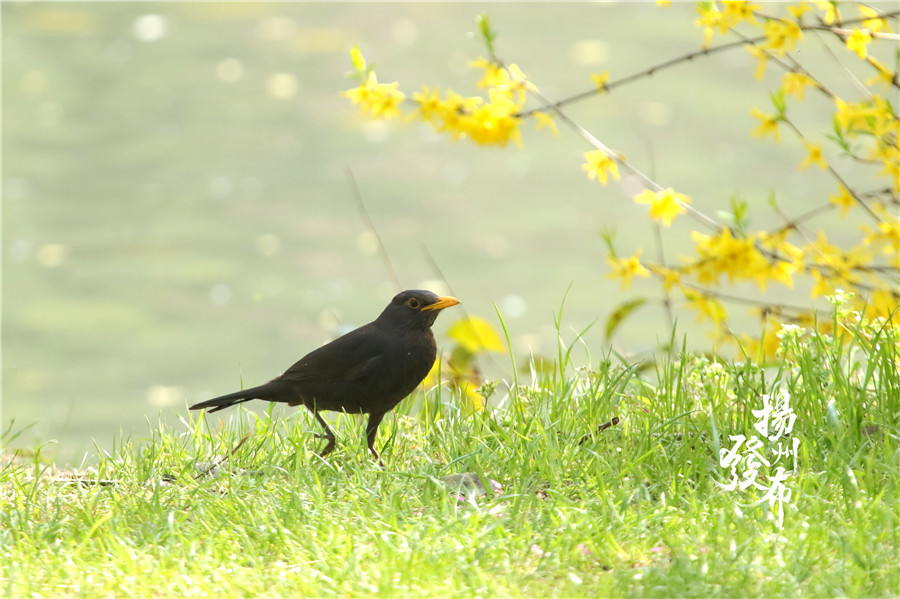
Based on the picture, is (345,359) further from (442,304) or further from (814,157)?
(814,157)

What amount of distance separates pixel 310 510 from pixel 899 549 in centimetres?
185

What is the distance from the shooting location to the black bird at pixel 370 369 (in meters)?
4.18

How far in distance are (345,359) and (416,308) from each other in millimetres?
359

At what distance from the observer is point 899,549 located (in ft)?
10.3

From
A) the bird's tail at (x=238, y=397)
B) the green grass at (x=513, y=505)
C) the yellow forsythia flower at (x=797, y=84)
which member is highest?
the yellow forsythia flower at (x=797, y=84)

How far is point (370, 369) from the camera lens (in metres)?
4.17

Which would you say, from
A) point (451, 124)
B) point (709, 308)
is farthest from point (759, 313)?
point (451, 124)

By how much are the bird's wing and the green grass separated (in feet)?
0.91

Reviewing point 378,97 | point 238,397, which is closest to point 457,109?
point 378,97

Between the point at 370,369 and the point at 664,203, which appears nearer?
the point at 370,369

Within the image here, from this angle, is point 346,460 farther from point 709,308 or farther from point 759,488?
point 709,308

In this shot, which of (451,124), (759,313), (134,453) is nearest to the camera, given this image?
(134,453)

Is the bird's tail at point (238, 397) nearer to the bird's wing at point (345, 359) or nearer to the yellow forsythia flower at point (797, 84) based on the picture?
the bird's wing at point (345, 359)

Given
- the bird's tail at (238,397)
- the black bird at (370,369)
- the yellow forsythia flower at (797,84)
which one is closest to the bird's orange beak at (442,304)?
the black bird at (370,369)
